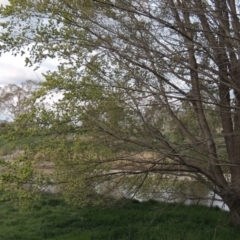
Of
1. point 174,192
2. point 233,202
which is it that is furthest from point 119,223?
point 233,202

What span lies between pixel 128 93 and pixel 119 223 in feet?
10.7

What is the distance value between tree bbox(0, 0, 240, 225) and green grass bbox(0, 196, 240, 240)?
74cm

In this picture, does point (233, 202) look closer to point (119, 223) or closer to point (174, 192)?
point (174, 192)

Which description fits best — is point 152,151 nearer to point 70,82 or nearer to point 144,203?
point 70,82

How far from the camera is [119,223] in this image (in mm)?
8648

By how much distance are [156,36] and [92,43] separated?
112cm

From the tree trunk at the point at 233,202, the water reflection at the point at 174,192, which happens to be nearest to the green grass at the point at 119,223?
the tree trunk at the point at 233,202

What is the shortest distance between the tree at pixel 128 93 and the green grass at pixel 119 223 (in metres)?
0.74

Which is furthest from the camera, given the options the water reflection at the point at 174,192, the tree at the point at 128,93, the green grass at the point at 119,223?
the water reflection at the point at 174,192

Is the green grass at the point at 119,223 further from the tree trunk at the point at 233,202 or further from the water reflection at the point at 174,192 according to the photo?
the water reflection at the point at 174,192

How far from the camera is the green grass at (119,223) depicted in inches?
301

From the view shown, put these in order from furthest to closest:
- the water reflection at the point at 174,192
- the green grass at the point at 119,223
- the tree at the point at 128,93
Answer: the water reflection at the point at 174,192
the green grass at the point at 119,223
the tree at the point at 128,93

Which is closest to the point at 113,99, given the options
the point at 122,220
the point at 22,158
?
the point at 22,158

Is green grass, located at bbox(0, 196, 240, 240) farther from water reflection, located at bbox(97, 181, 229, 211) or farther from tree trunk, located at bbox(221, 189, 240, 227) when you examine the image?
water reflection, located at bbox(97, 181, 229, 211)
